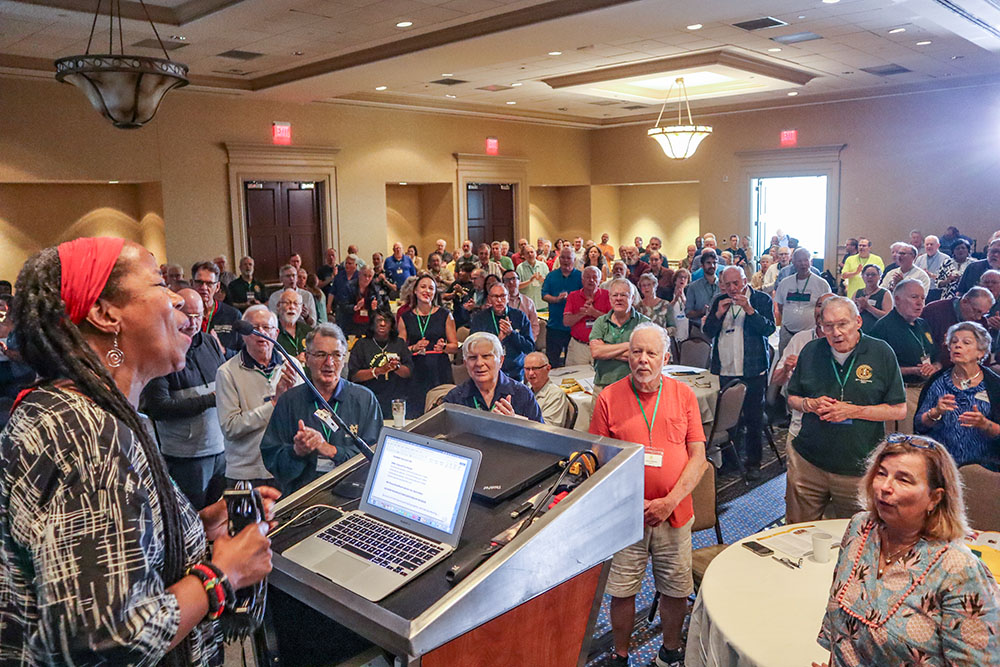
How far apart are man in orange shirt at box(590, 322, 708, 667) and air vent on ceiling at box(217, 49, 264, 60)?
24.0 feet

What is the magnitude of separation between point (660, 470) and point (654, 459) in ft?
0.19

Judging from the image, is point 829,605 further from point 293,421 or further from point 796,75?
point 796,75

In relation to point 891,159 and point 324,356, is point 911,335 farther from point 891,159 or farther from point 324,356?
point 891,159

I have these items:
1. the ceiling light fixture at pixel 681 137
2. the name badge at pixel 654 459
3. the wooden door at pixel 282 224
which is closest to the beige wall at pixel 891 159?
the ceiling light fixture at pixel 681 137

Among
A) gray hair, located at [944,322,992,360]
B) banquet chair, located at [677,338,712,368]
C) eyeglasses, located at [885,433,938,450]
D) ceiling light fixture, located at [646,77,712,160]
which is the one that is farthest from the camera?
ceiling light fixture, located at [646,77,712,160]

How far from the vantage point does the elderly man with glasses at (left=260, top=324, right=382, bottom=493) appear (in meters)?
3.08

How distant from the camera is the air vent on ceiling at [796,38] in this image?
8758 mm

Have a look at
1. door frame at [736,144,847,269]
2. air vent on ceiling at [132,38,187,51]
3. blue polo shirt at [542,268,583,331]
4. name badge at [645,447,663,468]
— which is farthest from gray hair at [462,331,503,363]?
door frame at [736,144,847,269]

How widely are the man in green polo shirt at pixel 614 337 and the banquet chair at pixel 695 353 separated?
4.95ft

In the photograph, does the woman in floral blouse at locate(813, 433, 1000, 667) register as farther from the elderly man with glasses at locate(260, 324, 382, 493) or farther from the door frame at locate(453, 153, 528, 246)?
the door frame at locate(453, 153, 528, 246)

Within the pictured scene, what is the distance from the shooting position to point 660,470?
3293 millimetres

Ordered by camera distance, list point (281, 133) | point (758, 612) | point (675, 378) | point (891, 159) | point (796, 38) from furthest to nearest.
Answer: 1. point (891, 159)
2. point (281, 133)
3. point (796, 38)
4. point (675, 378)
5. point (758, 612)

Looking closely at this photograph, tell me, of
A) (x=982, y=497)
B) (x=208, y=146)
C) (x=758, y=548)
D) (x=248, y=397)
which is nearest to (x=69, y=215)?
(x=208, y=146)

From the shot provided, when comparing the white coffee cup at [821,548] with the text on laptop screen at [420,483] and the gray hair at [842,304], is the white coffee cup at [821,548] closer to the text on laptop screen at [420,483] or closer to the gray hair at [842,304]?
the gray hair at [842,304]
